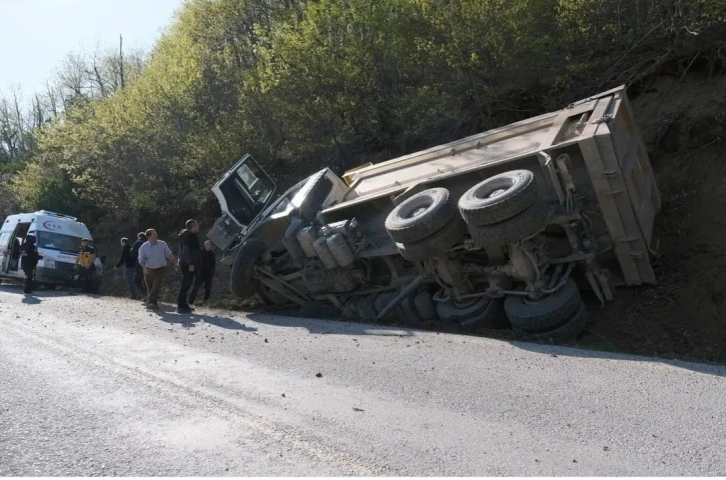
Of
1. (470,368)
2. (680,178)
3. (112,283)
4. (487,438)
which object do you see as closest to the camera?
(487,438)

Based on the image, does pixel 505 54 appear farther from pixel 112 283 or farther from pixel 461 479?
pixel 112 283

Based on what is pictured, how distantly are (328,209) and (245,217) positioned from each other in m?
2.79

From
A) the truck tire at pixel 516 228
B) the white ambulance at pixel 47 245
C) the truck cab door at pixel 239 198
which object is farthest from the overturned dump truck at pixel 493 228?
the white ambulance at pixel 47 245

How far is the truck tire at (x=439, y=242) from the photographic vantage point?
813 cm

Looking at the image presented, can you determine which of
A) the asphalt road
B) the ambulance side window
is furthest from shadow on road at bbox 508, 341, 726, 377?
the ambulance side window

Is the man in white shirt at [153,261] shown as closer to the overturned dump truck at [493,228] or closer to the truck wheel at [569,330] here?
the overturned dump truck at [493,228]

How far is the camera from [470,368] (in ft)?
20.9

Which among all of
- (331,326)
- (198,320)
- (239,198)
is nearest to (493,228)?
(331,326)

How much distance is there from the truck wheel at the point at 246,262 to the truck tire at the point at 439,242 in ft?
11.8

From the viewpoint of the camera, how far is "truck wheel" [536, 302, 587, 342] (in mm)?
7816

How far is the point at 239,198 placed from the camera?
40.7 feet

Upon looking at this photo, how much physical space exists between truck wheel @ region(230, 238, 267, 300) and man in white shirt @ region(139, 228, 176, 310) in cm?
189

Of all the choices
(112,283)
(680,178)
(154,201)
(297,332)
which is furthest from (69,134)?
(680,178)

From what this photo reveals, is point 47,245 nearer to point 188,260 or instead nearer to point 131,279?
point 131,279
